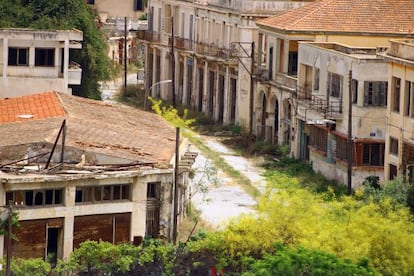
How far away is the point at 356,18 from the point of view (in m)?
70.5

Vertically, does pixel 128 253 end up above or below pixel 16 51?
below

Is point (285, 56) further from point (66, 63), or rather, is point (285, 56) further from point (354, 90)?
point (354, 90)

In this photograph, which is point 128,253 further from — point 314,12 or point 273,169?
point 314,12

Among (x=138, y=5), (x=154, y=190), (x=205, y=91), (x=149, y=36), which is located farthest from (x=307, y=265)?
(x=138, y=5)

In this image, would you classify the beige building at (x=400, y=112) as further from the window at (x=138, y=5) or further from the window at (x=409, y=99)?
the window at (x=138, y=5)

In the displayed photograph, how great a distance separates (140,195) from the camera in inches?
1998

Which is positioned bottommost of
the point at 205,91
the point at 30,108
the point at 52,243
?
the point at 52,243

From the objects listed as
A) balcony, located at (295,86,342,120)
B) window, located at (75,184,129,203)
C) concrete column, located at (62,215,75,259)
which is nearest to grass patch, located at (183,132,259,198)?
balcony, located at (295,86,342,120)

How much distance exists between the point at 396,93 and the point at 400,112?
0.88m

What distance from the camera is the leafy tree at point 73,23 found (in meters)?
73.1

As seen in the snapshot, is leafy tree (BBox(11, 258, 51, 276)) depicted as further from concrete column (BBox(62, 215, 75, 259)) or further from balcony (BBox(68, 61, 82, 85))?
balcony (BBox(68, 61, 82, 85))

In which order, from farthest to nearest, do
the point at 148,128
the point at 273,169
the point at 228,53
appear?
the point at 228,53 < the point at 273,169 < the point at 148,128

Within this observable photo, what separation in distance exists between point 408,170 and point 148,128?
9.53m

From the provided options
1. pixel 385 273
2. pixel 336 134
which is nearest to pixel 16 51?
pixel 336 134
